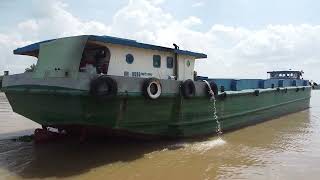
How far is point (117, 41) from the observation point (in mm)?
9711

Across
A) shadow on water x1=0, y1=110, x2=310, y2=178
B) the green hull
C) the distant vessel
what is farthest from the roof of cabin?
shadow on water x1=0, y1=110, x2=310, y2=178

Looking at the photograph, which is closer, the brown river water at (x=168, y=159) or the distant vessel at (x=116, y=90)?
the brown river water at (x=168, y=159)

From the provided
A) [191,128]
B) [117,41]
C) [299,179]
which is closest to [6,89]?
[117,41]

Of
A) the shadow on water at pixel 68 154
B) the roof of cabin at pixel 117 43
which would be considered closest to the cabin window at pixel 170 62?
the roof of cabin at pixel 117 43

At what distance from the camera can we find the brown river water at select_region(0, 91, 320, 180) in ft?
25.6

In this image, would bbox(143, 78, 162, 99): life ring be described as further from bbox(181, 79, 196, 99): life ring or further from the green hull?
bbox(181, 79, 196, 99): life ring

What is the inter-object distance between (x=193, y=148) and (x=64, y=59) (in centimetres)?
412

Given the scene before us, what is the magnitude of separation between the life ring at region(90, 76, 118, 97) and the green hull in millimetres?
199

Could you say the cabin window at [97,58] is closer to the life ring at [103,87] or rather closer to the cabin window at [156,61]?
the life ring at [103,87]

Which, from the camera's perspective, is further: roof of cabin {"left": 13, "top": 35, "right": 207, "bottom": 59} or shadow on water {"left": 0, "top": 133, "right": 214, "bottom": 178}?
roof of cabin {"left": 13, "top": 35, "right": 207, "bottom": 59}

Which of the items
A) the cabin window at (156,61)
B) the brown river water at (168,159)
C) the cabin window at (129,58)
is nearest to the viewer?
the brown river water at (168,159)

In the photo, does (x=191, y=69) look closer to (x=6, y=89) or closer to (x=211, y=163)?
(x=211, y=163)

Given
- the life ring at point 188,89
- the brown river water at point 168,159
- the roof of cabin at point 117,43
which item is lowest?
the brown river water at point 168,159

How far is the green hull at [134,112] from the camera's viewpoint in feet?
28.8
